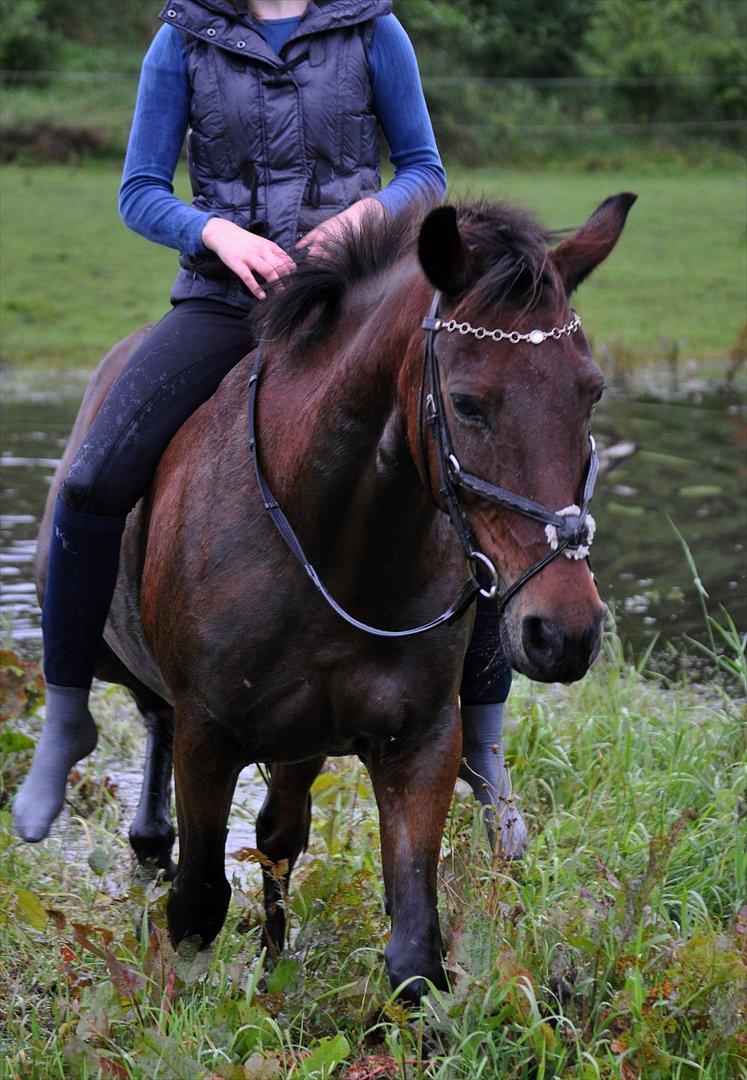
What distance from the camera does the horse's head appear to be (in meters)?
2.62

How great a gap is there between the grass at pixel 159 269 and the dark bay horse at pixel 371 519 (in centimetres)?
1036

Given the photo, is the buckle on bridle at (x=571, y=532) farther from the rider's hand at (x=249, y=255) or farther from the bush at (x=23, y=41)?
the bush at (x=23, y=41)

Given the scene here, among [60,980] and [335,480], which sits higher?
[335,480]

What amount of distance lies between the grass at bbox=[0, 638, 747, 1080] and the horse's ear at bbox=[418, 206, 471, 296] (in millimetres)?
1279

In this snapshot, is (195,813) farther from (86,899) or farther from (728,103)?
(728,103)

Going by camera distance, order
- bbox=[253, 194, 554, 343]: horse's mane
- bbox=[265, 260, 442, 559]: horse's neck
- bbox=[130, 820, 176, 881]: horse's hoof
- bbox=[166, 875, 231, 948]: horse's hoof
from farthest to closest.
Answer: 1. bbox=[130, 820, 176, 881]: horse's hoof
2. bbox=[166, 875, 231, 948]: horse's hoof
3. bbox=[265, 260, 442, 559]: horse's neck
4. bbox=[253, 194, 554, 343]: horse's mane

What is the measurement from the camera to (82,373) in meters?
13.7

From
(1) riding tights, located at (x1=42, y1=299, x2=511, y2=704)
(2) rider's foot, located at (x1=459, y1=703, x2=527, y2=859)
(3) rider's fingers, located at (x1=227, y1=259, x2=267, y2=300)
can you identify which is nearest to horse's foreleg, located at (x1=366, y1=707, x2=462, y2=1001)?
(1) riding tights, located at (x1=42, y1=299, x2=511, y2=704)

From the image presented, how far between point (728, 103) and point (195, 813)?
85.6ft

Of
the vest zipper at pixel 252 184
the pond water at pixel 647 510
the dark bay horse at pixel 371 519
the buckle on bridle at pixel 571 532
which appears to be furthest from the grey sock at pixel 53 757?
the pond water at pixel 647 510

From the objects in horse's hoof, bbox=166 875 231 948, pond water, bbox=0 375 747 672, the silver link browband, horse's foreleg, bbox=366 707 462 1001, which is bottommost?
pond water, bbox=0 375 747 672

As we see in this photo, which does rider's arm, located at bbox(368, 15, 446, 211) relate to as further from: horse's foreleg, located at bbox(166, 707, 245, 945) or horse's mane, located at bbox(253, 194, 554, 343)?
horse's foreleg, located at bbox(166, 707, 245, 945)

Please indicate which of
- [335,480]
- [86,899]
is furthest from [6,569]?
[335,480]

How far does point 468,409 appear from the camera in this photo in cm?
273
